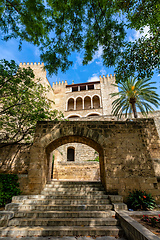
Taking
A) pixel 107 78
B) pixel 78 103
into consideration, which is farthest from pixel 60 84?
pixel 107 78

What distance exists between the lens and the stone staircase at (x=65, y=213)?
335 cm

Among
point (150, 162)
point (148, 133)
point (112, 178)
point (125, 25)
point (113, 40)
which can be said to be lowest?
point (112, 178)

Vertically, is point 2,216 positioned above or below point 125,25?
below

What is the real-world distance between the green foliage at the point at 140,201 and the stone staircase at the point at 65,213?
0.49 metres

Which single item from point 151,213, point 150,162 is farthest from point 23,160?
point 150,162

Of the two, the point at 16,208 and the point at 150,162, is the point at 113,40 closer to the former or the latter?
the point at 150,162

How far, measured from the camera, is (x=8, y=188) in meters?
5.18

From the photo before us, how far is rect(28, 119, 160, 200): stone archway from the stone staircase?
0.56 meters

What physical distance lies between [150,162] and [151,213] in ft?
7.43

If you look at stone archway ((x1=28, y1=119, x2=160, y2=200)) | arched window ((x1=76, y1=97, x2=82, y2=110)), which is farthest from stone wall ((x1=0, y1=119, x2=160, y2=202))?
arched window ((x1=76, y1=97, x2=82, y2=110))

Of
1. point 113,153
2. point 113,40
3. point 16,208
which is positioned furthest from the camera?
point 113,153

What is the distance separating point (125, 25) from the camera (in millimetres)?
4609

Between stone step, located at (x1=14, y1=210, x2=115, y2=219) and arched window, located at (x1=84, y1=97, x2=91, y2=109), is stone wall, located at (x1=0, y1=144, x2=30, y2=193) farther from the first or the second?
arched window, located at (x1=84, y1=97, x2=91, y2=109)

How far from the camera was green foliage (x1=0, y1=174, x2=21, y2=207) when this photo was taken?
4917 millimetres
